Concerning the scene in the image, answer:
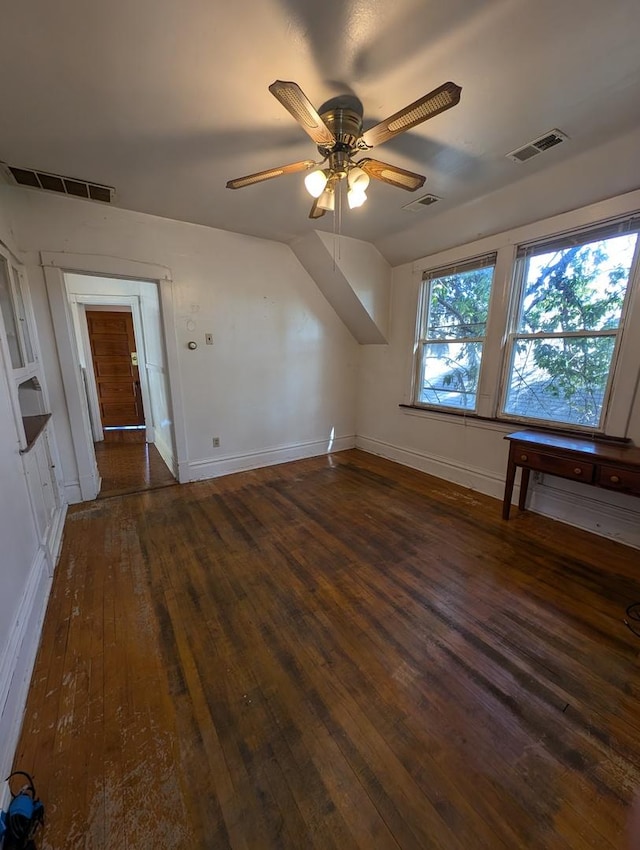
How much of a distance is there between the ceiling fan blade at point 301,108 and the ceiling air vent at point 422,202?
4.38 ft

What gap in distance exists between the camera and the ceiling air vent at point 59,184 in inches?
88.5

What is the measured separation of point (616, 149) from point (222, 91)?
7.48ft

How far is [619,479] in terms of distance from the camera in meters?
2.12

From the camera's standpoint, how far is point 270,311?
12.4ft

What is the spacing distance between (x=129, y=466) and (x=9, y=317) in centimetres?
216

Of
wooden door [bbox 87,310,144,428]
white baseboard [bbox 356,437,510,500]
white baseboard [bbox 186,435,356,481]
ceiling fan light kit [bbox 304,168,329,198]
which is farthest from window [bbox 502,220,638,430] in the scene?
wooden door [bbox 87,310,144,428]

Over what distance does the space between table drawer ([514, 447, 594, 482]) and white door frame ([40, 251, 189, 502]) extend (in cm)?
319

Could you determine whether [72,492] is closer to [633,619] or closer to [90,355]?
[90,355]

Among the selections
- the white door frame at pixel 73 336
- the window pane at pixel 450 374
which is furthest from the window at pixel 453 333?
the white door frame at pixel 73 336

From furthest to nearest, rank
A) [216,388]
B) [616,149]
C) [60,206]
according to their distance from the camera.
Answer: [216,388] < [60,206] < [616,149]

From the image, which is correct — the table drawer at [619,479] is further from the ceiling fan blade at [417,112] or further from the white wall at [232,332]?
the white wall at [232,332]

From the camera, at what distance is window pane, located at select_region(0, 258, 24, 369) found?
2113 millimetres

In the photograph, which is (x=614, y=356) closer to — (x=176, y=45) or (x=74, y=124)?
(x=176, y=45)

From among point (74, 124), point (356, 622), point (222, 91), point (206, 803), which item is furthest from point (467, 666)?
point (74, 124)
